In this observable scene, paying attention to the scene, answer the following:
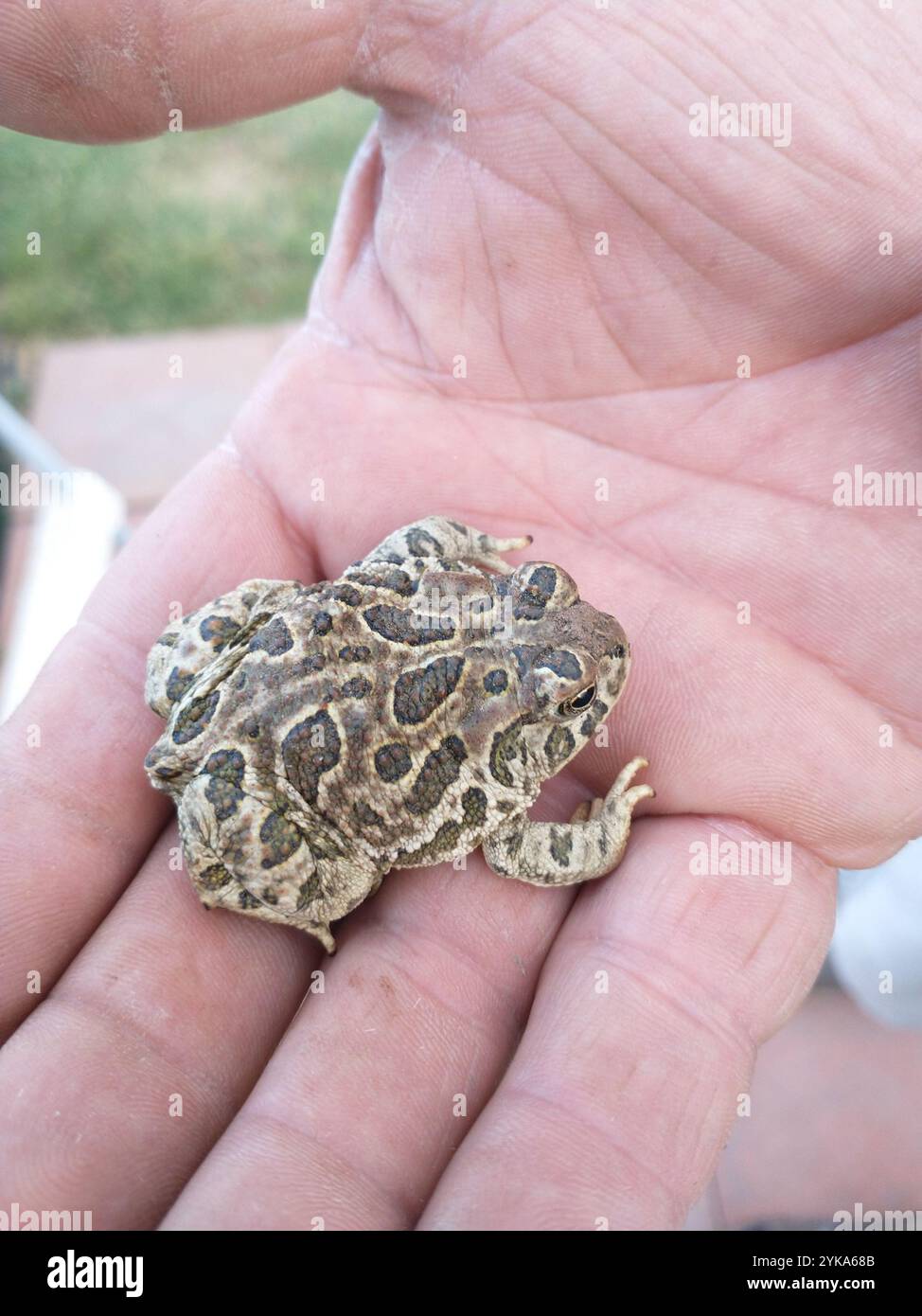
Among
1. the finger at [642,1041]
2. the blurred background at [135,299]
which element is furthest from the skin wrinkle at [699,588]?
the blurred background at [135,299]

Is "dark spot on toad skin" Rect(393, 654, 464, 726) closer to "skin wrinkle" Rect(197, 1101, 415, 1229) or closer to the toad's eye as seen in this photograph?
the toad's eye

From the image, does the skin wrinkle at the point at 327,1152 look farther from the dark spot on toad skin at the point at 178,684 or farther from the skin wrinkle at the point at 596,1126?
the dark spot on toad skin at the point at 178,684

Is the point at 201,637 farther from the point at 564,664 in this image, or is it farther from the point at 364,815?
the point at 564,664

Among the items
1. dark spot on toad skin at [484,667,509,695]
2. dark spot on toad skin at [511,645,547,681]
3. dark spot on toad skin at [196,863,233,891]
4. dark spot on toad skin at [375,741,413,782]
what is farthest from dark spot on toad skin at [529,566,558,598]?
dark spot on toad skin at [196,863,233,891]

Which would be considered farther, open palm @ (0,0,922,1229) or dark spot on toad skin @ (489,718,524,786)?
dark spot on toad skin @ (489,718,524,786)

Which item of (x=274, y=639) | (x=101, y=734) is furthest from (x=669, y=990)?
(x=101, y=734)
